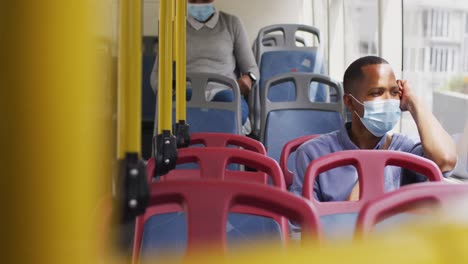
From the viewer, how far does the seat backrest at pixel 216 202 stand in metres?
0.89

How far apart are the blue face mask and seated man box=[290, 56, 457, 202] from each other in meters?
1.85

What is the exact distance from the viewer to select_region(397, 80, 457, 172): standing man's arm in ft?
6.61

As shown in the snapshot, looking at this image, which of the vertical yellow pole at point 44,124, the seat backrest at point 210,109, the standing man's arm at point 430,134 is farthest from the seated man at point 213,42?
the vertical yellow pole at point 44,124

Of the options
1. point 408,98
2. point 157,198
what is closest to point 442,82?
point 408,98

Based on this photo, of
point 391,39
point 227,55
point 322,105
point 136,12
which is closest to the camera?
point 136,12

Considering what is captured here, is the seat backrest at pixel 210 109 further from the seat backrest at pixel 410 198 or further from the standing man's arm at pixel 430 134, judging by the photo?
the seat backrest at pixel 410 198

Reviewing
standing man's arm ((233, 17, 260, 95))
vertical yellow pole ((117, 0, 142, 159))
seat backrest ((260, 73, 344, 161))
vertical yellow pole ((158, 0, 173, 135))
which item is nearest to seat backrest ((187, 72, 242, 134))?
seat backrest ((260, 73, 344, 161))

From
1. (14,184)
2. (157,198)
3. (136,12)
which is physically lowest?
(157,198)

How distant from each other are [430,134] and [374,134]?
18 centimetres

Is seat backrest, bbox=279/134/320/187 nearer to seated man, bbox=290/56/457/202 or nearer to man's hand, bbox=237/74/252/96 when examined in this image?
seated man, bbox=290/56/457/202

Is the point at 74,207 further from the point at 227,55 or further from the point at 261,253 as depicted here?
the point at 227,55

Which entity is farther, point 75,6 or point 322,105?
point 322,105

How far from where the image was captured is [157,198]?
0.95 metres

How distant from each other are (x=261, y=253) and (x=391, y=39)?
4.17 m
